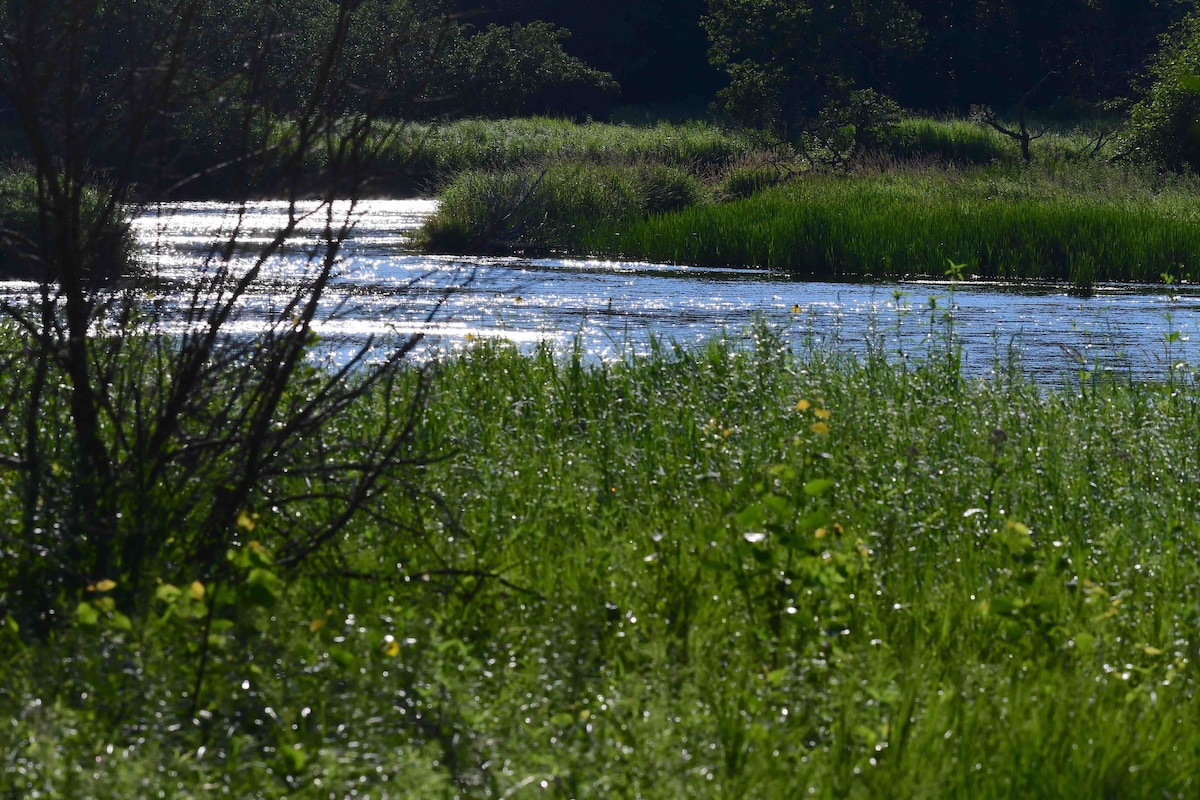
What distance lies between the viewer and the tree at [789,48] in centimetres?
3831

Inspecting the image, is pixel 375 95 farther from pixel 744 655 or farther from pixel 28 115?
pixel 744 655

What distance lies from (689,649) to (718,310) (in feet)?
34.9

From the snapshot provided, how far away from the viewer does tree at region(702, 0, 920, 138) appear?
126ft

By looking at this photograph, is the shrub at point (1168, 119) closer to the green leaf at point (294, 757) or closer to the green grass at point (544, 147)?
the green grass at point (544, 147)

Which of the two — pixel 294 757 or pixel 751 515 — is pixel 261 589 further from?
pixel 751 515

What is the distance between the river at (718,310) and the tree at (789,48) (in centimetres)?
1993

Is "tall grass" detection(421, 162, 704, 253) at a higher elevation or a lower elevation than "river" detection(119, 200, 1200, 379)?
higher

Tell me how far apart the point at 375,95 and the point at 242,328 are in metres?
7.99

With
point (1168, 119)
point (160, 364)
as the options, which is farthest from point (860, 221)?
point (160, 364)

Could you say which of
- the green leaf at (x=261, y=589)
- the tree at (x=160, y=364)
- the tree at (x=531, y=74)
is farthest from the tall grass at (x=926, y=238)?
the tree at (x=531, y=74)

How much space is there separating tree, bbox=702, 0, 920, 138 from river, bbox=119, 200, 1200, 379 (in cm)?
1993

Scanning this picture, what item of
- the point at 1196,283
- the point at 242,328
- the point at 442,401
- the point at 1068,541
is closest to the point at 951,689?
the point at 1068,541

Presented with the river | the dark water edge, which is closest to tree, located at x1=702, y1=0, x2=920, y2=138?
the river

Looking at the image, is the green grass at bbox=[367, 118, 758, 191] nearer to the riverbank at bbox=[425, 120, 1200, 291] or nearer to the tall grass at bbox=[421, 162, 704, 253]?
the riverbank at bbox=[425, 120, 1200, 291]
